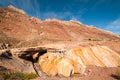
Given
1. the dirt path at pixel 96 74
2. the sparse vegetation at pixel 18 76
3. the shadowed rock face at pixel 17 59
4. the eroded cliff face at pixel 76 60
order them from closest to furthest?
the sparse vegetation at pixel 18 76 → the shadowed rock face at pixel 17 59 → the dirt path at pixel 96 74 → the eroded cliff face at pixel 76 60

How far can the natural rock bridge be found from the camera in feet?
58.5

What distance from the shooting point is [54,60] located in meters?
19.9

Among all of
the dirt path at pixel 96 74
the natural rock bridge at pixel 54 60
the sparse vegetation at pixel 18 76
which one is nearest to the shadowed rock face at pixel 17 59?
the natural rock bridge at pixel 54 60

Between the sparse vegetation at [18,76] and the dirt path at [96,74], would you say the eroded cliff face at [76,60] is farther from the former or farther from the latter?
the sparse vegetation at [18,76]

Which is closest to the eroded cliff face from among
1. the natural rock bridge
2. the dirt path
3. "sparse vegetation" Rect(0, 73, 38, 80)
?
the natural rock bridge

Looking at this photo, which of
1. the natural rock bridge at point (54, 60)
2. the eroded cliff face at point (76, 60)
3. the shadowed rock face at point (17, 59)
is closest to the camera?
the shadowed rock face at point (17, 59)

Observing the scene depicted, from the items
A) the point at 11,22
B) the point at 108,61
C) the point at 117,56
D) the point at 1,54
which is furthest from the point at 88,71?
the point at 11,22

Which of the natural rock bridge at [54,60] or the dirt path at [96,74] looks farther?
the natural rock bridge at [54,60]

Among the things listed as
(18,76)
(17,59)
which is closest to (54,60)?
(17,59)

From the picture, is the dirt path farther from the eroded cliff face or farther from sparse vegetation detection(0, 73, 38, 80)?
sparse vegetation detection(0, 73, 38, 80)

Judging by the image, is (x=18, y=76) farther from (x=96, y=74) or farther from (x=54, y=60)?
(x=96, y=74)

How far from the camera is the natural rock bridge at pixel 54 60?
58.5 ft

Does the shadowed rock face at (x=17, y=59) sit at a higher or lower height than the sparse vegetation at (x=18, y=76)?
higher

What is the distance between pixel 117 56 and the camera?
24688 millimetres
